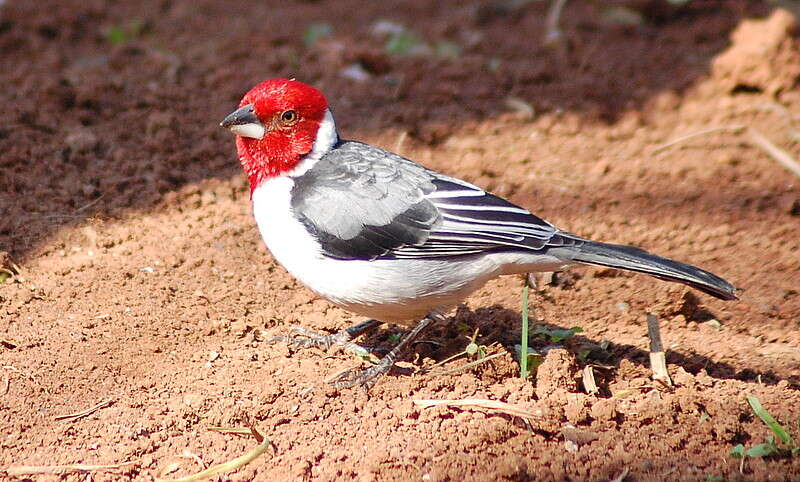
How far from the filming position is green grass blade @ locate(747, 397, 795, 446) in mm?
3418

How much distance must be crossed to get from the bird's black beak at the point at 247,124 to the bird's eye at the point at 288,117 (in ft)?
0.34

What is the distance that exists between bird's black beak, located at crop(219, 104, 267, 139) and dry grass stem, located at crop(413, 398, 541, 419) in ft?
5.02

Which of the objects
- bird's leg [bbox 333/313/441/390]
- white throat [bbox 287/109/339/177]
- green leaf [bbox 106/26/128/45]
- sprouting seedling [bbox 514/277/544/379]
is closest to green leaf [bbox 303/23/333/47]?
green leaf [bbox 106/26/128/45]

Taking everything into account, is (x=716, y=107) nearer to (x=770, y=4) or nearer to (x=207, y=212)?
(x=770, y=4)

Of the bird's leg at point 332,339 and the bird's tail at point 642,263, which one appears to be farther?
the bird's leg at point 332,339

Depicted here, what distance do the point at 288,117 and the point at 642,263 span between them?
5.92ft

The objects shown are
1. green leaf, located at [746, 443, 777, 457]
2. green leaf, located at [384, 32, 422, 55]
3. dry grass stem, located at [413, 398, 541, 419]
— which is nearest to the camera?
green leaf, located at [746, 443, 777, 457]

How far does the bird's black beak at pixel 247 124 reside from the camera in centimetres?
441

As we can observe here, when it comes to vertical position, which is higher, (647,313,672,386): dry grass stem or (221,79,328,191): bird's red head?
(221,79,328,191): bird's red head

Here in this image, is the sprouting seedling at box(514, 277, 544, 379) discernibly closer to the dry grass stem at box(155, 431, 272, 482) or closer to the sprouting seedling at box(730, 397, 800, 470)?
the sprouting seedling at box(730, 397, 800, 470)

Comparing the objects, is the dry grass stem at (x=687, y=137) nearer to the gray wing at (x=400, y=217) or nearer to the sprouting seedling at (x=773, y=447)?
the gray wing at (x=400, y=217)

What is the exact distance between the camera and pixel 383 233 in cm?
419

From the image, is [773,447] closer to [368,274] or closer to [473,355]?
[473,355]

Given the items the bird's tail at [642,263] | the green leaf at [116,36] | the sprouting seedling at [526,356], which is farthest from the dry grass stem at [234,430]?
the green leaf at [116,36]
